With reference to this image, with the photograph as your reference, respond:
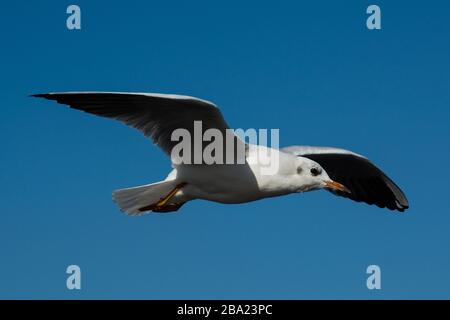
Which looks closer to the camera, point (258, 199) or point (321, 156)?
point (258, 199)

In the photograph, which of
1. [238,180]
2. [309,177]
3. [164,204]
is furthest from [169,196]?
[309,177]

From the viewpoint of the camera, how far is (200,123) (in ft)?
27.6

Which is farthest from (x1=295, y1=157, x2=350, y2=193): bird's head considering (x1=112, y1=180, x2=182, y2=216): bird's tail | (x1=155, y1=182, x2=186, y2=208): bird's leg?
(x1=112, y1=180, x2=182, y2=216): bird's tail

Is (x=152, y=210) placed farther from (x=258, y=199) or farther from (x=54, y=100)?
(x=54, y=100)

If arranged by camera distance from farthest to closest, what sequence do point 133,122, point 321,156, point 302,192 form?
point 321,156 < point 302,192 < point 133,122

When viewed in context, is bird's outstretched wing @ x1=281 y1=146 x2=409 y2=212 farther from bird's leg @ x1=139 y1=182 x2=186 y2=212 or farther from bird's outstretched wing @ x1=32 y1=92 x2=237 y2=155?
bird's outstretched wing @ x1=32 y1=92 x2=237 y2=155

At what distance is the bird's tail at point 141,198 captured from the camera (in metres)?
9.27

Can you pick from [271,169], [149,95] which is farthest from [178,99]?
[271,169]

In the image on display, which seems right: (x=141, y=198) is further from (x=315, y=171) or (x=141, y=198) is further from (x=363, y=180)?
(x=363, y=180)

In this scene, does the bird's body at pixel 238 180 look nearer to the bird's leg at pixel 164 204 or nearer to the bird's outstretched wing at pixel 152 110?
the bird's leg at pixel 164 204

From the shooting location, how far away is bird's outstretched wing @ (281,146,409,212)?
10836 millimetres

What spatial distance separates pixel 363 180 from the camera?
11.1m

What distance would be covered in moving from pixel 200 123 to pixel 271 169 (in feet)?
3.07

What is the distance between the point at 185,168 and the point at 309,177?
1313 millimetres
